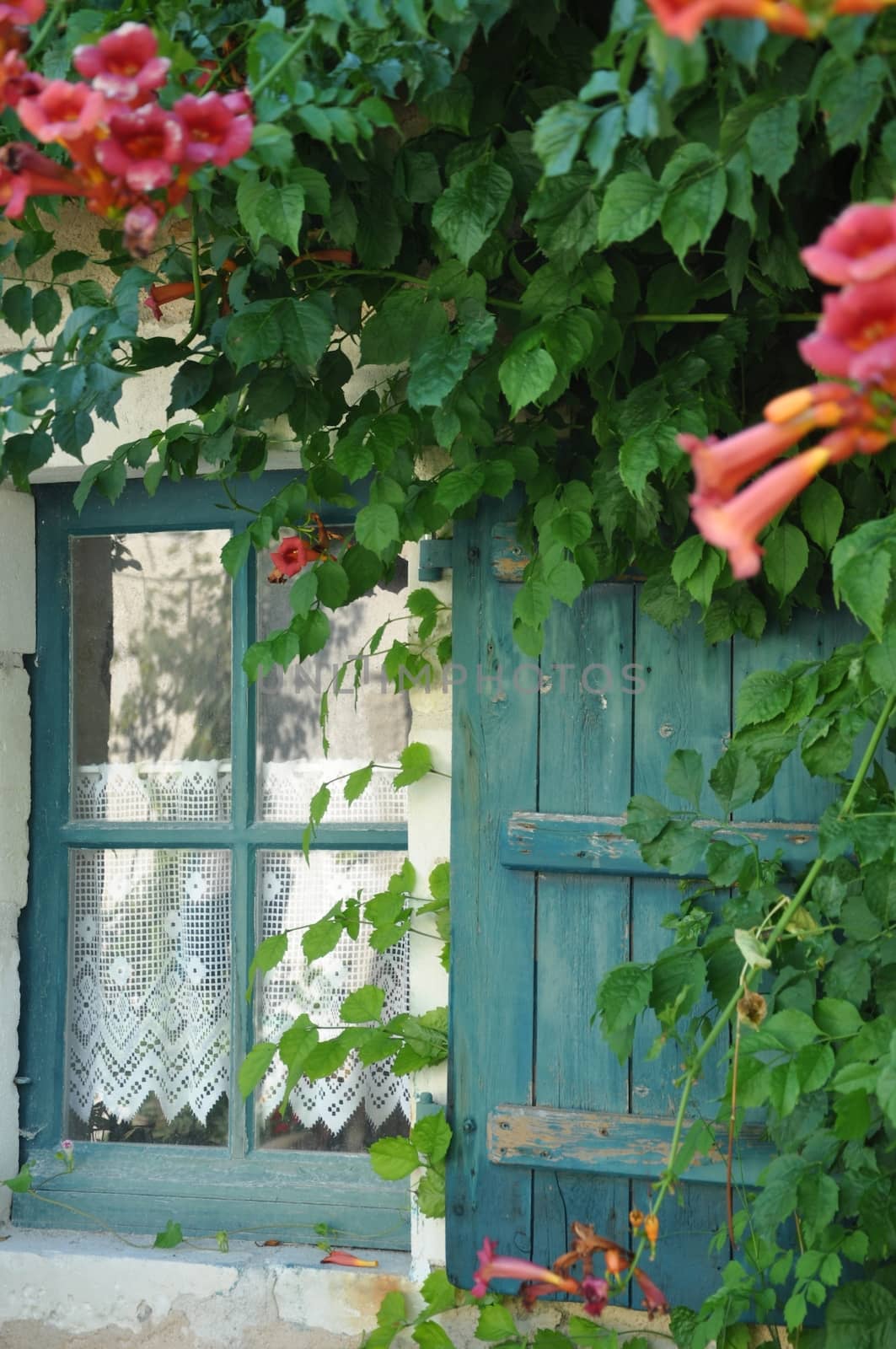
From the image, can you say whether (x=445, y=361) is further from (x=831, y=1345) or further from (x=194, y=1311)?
(x=194, y=1311)

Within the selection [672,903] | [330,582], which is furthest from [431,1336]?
[330,582]

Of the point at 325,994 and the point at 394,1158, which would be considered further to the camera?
the point at 325,994

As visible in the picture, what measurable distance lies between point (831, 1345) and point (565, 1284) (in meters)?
0.77

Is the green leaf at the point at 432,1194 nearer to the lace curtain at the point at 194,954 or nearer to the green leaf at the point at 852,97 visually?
the lace curtain at the point at 194,954

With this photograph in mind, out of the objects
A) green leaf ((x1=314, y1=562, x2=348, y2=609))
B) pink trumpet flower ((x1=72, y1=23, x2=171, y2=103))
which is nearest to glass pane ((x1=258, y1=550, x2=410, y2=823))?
green leaf ((x1=314, y1=562, x2=348, y2=609))

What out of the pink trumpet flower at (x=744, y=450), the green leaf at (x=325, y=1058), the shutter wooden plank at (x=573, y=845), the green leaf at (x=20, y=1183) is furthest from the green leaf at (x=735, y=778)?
the green leaf at (x=20, y=1183)

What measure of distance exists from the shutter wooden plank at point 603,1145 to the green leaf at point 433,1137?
0.08 meters

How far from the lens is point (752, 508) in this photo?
2.41 ft

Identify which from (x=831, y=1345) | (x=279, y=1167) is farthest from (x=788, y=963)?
(x=279, y=1167)

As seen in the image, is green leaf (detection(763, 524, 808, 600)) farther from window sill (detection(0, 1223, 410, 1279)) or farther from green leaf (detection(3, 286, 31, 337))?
window sill (detection(0, 1223, 410, 1279))

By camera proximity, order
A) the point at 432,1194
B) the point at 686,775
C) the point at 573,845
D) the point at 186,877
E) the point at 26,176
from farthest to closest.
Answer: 1. the point at 186,877
2. the point at 432,1194
3. the point at 573,845
4. the point at 686,775
5. the point at 26,176

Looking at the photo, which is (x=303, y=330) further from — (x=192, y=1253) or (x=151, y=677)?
(x=192, y=1253)

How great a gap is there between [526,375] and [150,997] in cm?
170

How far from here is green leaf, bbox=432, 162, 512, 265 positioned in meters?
1.68
